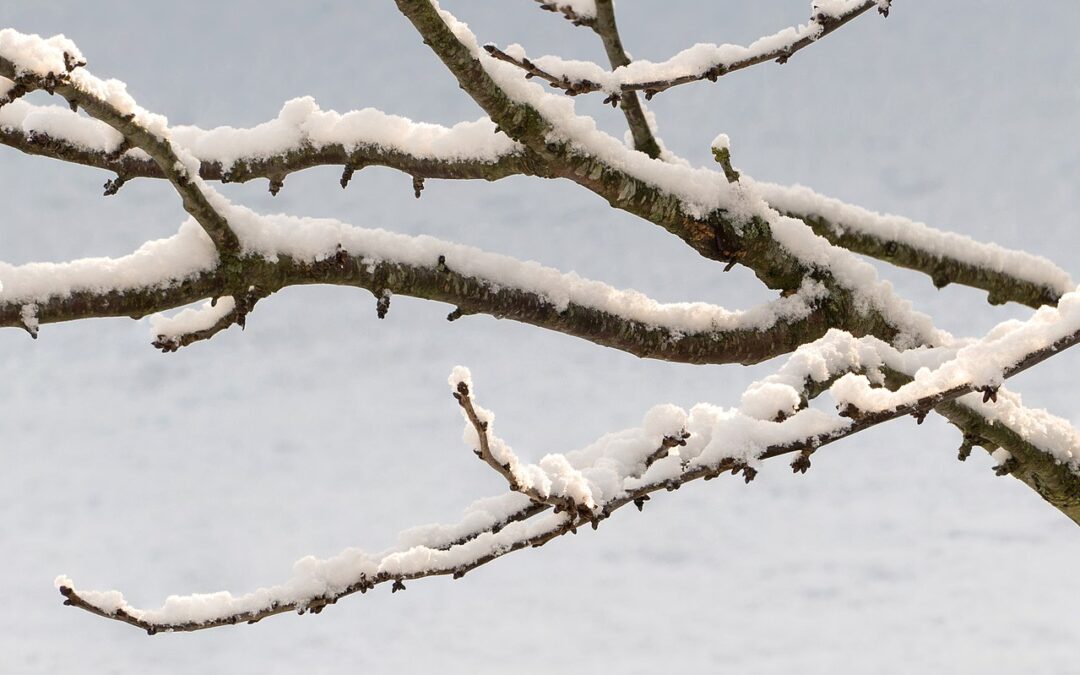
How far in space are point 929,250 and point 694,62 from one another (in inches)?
65.8

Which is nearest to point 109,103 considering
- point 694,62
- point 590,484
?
point 590,484

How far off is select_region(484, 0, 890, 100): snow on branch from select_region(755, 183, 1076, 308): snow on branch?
2.84 feet

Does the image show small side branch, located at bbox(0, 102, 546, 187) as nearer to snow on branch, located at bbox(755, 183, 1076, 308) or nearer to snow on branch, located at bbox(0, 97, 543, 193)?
snow on branch, located at bbox(0, 97, 543, 193)

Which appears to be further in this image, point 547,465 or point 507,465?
point 547,465

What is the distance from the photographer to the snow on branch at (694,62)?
268cm

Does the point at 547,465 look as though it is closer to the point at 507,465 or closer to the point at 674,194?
the point at 507,465

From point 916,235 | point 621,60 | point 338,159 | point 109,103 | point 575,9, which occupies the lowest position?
point 109,103

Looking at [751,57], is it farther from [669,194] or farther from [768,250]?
[768,250]

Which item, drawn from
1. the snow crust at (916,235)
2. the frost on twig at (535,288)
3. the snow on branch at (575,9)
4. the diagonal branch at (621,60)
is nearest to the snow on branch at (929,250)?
the snow crust at (916,235)

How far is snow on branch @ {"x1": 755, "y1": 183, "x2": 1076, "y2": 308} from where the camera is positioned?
12.3 ft

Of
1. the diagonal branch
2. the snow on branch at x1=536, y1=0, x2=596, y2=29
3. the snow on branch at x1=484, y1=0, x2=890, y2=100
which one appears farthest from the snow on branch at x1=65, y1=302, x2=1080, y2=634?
the snow on branch at x1=536, y1=0, x2=596, y2=29

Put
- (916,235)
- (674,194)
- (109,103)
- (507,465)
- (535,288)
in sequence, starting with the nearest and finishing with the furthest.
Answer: (507,465)
(109,103)
(535,288)
(674,194)
(916,235)

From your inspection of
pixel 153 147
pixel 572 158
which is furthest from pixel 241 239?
pixel 572 158

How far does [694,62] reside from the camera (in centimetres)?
275
